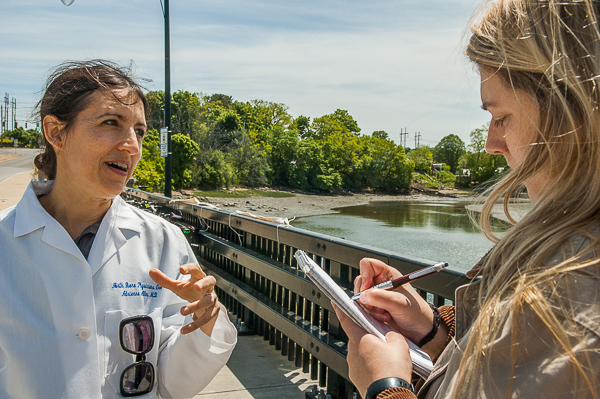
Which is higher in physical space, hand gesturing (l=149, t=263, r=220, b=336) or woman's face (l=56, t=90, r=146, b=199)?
woman's face (l=56, t=90, r=146, b=199)

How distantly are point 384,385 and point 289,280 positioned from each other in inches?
105

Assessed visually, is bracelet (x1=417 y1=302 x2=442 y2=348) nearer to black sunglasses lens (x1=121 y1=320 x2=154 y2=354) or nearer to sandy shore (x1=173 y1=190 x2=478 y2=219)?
black sunglasses lens (x1=121 y1=320 x2=154 y2=354)

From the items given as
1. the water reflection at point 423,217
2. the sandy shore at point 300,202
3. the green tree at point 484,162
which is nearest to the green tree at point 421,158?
the sandy shore at point 300,202

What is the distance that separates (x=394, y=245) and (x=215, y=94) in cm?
8938

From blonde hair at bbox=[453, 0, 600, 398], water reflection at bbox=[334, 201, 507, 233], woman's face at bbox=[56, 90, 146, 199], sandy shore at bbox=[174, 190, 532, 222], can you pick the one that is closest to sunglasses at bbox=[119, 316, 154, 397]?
woman's face at bbox=[56, 90, 146, 199]

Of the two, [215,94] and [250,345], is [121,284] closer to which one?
[250,345]

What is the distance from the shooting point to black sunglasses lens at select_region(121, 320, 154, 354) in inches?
80.3

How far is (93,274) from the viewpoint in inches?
81.0

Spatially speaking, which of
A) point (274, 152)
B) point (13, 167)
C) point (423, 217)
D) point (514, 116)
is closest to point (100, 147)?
point (514, 116)

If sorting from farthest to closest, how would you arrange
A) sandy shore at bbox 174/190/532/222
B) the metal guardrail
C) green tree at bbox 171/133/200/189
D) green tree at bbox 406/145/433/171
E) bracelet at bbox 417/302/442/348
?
green tree at bbox 406/145/433/171
green tree at bbox 171/133/200/189
sandy shore at bbox 174/190/532/222
the metal guardrail
bracelet at bbox 417/302/442/348

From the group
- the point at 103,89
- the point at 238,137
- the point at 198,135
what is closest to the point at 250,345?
the point at 103,89

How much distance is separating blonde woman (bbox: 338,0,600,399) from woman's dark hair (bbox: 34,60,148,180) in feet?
5.79

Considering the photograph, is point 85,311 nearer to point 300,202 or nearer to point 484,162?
point 484,162

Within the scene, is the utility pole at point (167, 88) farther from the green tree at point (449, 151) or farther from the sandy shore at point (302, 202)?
the green tree at point (449, 151)
